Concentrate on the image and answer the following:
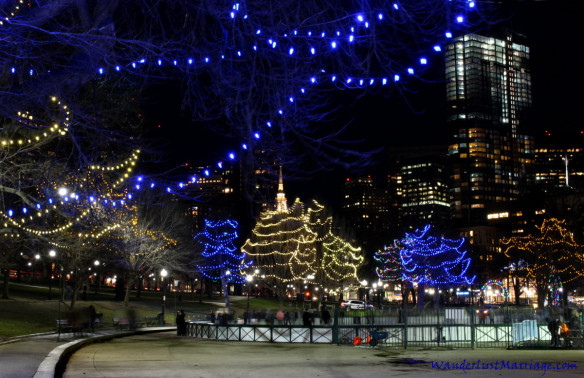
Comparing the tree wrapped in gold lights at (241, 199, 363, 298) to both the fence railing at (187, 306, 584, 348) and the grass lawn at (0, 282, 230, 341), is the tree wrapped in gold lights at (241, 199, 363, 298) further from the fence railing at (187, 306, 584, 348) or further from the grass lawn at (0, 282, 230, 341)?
the fence railing at (187, 306, 584, 348)

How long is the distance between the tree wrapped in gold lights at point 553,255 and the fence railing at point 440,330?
29.0 meters

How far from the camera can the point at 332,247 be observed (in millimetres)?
64812

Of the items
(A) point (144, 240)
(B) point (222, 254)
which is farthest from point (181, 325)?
(B) point (222, 254)

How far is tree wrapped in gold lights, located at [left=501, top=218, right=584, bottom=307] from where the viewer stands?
54.4 metres

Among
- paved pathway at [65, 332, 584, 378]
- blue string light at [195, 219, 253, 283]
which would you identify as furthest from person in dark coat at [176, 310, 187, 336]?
blue string light at [195, 219, 253, 283]

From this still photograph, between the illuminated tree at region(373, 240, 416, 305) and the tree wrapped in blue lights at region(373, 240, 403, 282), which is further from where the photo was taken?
the tree wrapped in blue lights at region(373, 240, 403, 282)

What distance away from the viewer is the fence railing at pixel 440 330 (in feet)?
85.1

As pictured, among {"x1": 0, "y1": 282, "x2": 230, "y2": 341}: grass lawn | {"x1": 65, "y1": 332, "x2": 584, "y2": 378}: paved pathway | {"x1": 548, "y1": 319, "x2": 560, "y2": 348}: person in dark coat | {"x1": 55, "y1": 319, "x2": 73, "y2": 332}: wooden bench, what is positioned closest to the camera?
{"x1": 65, "y1": 332, "x2": 584, "y2": 378}: paved pathway

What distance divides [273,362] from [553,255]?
45.5 metres

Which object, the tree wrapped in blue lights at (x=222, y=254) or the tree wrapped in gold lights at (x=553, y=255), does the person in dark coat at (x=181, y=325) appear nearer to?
the tree wrapped in blue lights at (x=222, y=254)

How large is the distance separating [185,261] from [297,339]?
31892mm

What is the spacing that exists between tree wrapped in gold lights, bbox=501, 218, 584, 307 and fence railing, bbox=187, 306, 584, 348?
29.0 m

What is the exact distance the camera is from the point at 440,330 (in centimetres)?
2689

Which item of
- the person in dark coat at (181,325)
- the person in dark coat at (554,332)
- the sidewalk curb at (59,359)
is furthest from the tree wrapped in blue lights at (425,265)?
the sidewalk curb at (59,359)
